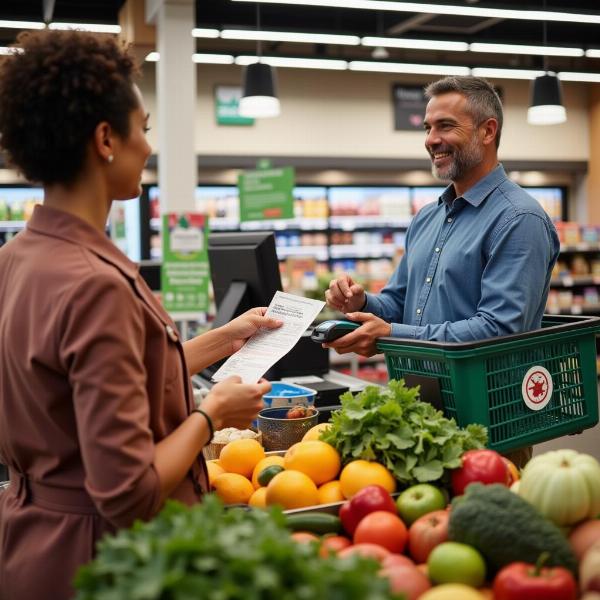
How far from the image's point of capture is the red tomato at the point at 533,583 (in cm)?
123

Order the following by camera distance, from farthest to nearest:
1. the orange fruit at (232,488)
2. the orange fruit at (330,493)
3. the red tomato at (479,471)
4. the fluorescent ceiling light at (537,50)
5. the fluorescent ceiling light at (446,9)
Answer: the fluorescent ceiling light at (537,50), the fluorescent ceiling light at (446,9), the orange fruit at (232,488), the orange fruit at (330,493), the red tomato at (479,471)

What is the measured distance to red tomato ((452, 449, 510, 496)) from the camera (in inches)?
68.1

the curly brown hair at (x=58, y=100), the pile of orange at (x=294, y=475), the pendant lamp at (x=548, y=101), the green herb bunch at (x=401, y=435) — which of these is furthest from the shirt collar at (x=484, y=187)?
the pendant lamp at (x=548, y=101)

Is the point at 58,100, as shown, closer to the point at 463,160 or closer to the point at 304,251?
the point at 463,160

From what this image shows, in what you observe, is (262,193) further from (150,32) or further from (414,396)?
(414,396)

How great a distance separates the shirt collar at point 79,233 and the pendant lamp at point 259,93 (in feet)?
19.7

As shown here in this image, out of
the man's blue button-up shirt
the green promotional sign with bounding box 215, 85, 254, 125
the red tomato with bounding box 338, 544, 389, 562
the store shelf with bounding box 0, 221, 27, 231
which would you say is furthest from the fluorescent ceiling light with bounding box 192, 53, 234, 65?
the red tomato with bounding box 338, 544, 389, 562

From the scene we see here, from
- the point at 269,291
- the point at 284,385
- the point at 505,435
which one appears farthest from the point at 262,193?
the point at 505,435

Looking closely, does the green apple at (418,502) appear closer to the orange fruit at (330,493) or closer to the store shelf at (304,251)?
the orange fruit at (330,493)

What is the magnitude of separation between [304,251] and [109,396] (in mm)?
9453

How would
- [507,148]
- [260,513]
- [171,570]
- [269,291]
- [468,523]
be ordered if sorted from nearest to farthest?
1. [171,570]
2. [260,513]
3. [468,523]
4. [269,291]
5. [507,148]

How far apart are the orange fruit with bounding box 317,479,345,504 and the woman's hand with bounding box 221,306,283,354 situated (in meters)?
0.52

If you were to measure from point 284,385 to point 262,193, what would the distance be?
17.6ft

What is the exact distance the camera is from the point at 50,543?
4.83 feet
